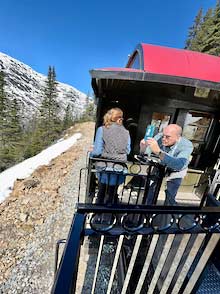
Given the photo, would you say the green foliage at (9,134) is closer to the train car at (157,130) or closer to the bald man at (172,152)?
the train car at (157,130)

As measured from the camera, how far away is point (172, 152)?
2100mm

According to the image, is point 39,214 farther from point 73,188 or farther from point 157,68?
point 157,68

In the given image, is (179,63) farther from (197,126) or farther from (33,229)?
(33,229)

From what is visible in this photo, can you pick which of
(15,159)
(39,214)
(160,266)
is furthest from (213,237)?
(15,159)

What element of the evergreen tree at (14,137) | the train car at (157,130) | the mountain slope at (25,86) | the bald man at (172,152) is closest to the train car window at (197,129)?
the train car at (157,130)

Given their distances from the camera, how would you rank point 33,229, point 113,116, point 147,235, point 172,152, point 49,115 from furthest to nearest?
1. point 49,115
2. point 33,229
3. point 113,116
4. point 172,152
5. point 147,235

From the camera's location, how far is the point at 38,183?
5.61 m

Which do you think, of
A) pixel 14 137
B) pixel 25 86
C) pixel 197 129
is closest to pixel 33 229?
pixel 197 129

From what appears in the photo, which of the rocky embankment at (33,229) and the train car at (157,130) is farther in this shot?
the rocky embankment at (33,229)

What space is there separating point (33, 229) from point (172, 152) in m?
3.28

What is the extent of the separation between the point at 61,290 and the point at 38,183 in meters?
5.52

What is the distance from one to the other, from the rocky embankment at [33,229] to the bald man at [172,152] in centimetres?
208

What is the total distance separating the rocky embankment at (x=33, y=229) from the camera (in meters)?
2.56

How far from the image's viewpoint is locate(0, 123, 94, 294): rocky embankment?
256 cm
